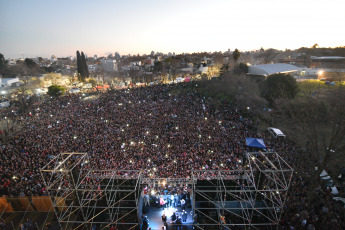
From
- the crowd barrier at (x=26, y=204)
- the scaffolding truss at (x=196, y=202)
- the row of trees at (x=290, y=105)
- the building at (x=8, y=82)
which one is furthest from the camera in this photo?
the building at (x=8, y=82)

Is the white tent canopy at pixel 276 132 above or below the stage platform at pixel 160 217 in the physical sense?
above

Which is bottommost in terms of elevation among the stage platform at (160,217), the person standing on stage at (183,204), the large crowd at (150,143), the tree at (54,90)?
the stage platform at (160,217)

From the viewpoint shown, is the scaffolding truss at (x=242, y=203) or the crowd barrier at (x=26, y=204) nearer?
the scaffolding truss at (x=242, y=203)

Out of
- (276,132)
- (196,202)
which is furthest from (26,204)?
(276,132)

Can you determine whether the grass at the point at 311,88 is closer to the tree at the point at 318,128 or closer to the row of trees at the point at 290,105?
the row of trees at the point at 290,105

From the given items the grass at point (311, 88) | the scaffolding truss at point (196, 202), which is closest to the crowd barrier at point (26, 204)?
the scaffolding truss at point (196, 202)

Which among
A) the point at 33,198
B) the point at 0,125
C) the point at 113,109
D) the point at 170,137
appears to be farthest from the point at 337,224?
the point at 0,125
